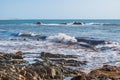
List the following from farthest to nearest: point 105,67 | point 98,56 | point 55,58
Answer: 1. point 98,56
2. point 55,58
3. point 105,67

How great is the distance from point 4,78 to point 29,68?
7.09ft

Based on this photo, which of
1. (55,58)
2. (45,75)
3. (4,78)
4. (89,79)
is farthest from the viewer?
(55,58)

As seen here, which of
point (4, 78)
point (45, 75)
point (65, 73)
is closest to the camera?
point (4, 78)

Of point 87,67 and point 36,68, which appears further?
point 87,67

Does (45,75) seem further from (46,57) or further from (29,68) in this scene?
(46,57)

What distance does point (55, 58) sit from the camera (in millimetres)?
20344

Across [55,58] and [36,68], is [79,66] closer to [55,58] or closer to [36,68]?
[55,58]

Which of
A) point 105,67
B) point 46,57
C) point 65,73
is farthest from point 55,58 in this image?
point 65,73

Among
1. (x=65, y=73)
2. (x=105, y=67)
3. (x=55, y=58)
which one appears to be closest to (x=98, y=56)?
(x=55, y=58)

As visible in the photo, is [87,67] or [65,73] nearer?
[65,73]

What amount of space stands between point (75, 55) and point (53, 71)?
8111 mm

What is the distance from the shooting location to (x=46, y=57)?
20.6 metres

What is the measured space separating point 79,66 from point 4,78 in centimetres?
663

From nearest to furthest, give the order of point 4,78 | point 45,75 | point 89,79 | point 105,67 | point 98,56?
point 4,78 < point 89,79 < point 45,75 < point 105,67 < point 98,56
